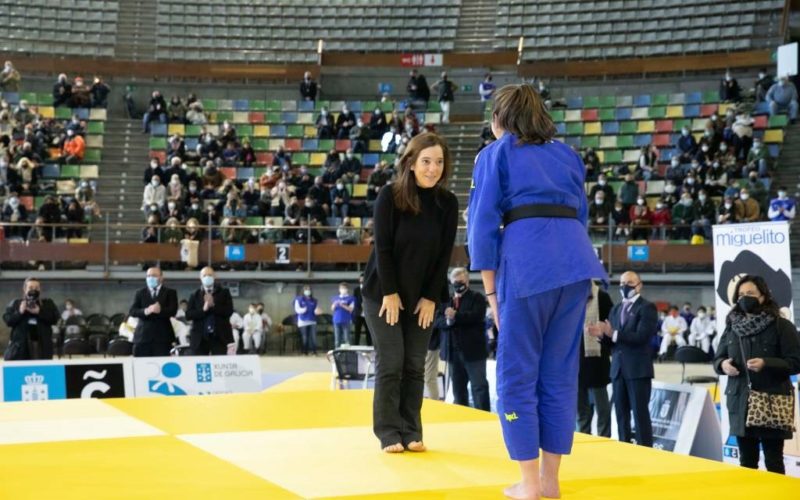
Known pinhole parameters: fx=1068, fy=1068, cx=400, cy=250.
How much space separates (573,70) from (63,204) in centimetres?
1647

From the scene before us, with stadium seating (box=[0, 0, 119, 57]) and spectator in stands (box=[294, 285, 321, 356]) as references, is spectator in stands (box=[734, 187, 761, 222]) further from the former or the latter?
stadium seating (box=[0, 0, 119, 57])

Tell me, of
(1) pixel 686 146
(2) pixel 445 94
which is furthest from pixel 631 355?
(2) pixel 445 94

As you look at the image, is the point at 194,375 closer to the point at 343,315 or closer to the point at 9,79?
the point at 343,315

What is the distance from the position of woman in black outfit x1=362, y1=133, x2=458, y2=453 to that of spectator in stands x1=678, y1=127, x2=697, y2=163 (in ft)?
72.7

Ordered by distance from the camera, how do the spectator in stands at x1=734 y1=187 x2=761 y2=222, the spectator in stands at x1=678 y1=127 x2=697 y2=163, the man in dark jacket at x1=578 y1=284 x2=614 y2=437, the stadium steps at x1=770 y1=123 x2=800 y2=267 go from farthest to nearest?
the spectator in stands at x1=678 y1=127 x2=697 y2=163 → the stadium steps at x1=770 y1=123 x2=800 y2=267 → the spectator in stands at x1=734 y1=187 x2=761 y2=222 → the man in dark jacket at x1=578 y1=284 x2=614 y2=437

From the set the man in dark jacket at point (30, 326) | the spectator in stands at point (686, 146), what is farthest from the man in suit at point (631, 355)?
the spectator in stands at point (686, 146)

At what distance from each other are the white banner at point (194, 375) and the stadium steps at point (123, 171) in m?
14.4

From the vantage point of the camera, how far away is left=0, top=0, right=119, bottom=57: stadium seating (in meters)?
32.9

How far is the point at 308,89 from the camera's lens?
104 ft

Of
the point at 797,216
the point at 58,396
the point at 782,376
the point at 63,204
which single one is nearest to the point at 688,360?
the point at 782,376

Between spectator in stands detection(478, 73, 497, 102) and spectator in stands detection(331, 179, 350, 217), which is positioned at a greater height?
spectator in stands detection(478, 73, 497, 102)

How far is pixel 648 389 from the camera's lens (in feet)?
32.1

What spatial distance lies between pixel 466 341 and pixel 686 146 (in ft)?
56.2

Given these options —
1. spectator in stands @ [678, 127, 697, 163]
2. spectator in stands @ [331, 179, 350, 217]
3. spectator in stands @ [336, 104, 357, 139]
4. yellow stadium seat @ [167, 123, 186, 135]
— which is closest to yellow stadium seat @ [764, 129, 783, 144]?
spectator in stands @ [678, 127, 697, 163]
